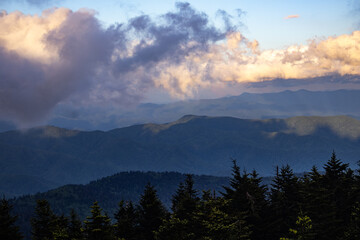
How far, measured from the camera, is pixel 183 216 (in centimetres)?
7631

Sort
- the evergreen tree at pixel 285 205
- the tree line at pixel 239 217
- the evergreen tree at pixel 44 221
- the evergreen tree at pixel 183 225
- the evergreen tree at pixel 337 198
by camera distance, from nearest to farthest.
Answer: the tree line at pixel 239 217, the evergreen tree at pixel 337 198, the evergreen tree at pixel 183 225, the evergreen tree at pixel 285 205, the evergreen tree at pixel 44 221

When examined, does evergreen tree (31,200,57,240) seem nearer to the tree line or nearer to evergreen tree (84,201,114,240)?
the tree line

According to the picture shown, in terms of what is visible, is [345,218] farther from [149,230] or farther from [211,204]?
[149,230]

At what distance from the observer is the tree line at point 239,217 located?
2424 inches

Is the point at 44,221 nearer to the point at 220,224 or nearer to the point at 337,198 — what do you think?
the point at 220,224

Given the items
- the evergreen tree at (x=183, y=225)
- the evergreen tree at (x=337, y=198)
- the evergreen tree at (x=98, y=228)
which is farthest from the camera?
the evergreen tree at (x=183, y=225)

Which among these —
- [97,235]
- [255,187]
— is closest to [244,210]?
[255,187]

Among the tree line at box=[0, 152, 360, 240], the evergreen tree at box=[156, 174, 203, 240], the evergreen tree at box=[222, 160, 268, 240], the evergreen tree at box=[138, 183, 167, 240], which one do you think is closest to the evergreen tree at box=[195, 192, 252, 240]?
the tree line at box=[0, 152, 360, 240]

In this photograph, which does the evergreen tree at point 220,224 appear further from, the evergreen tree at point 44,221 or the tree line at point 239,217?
the evergreen tree at point 44,221

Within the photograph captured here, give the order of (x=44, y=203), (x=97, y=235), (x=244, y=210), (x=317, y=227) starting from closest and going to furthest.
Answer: (x=97, y=235), (x=317, y=227), (x=244, y=210), (x=44, y=203)

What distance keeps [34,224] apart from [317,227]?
4932cm

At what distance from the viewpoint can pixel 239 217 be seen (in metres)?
66.9

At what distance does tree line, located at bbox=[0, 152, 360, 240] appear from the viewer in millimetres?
61562

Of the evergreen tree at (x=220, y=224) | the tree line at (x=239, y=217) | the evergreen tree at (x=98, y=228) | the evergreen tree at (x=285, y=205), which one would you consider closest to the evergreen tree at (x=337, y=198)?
the tree line at (x=239, y=217)
